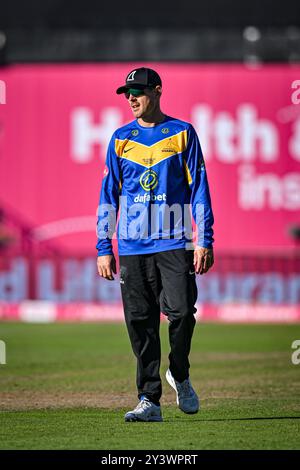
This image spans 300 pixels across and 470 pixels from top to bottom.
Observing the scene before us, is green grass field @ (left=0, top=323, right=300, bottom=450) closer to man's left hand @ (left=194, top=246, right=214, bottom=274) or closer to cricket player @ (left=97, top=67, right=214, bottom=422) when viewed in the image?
cricket player @ (left=97, top=67, right=214, bottom=422)

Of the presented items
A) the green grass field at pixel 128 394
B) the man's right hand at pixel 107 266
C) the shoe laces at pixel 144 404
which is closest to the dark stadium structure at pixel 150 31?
the green grass field at pixel 128 394

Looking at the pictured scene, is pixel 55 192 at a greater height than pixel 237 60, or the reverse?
pixel 237 60

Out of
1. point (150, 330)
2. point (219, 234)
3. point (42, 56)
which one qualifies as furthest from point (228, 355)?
point (42, 56)

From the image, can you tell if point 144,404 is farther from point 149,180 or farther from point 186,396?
point 149,180

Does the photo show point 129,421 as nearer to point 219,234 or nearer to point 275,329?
point 275,329

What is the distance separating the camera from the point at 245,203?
25766 mm

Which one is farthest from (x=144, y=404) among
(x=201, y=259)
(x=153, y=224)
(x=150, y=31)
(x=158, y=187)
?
(x=150, y=31)

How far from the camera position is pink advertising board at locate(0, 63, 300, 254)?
25562 mm

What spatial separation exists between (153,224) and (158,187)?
28 cm

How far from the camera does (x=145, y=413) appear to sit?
892 cm

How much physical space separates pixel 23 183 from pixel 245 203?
4.80 metres

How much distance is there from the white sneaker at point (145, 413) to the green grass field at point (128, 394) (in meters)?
0.11

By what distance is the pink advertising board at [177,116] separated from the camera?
2556 cm

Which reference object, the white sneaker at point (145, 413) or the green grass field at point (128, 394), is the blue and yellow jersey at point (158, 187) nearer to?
the white sneaker at point (145, 413)
